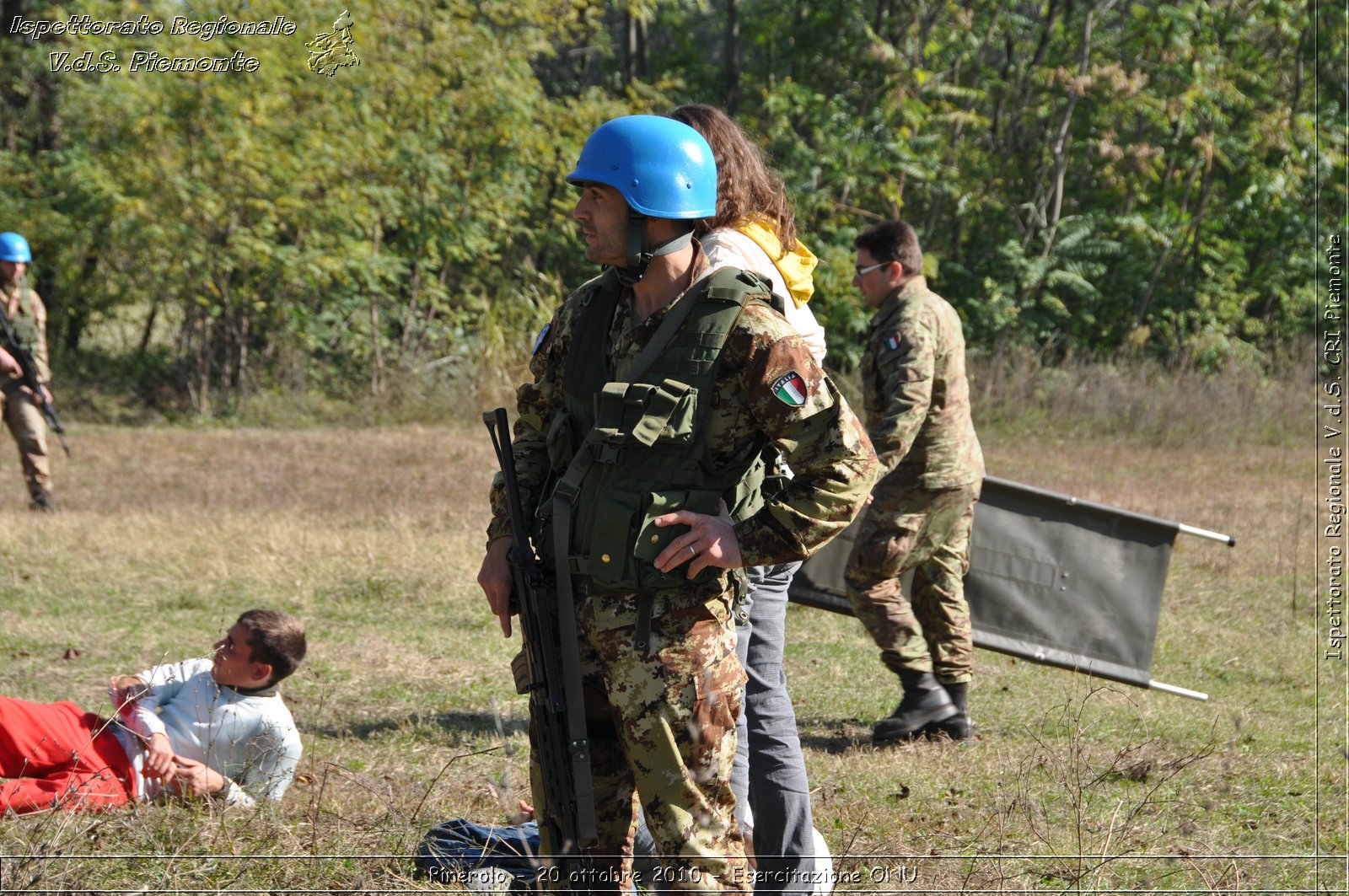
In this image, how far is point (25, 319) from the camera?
9.81 metres

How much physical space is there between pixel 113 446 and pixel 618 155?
38.3 feet

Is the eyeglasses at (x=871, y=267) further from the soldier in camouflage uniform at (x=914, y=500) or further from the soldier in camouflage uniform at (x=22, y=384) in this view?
the soldier in camouflage uniform at (x=22, y=384)

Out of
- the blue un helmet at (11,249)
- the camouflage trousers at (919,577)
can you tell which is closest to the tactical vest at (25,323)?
the blue un helmet at (11,249)

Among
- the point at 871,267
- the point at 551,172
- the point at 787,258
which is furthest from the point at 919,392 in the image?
the point at 551,172

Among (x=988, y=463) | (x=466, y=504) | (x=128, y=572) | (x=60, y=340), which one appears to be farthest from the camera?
(x=60, y=340)

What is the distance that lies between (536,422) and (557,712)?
0.72 m

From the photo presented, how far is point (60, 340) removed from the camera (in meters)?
17.9

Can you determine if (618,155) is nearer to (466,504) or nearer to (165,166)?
(466,504)

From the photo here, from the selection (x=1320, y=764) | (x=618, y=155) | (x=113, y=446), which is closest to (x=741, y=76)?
(x=113, y=446)

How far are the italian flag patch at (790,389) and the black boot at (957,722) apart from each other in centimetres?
303

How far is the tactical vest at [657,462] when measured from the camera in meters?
2.71

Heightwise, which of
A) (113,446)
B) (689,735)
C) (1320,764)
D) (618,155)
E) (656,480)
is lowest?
(113,446)

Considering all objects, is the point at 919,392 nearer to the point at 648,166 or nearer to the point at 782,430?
the point at 782,430

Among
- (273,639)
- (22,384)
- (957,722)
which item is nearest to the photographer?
(273,639)
